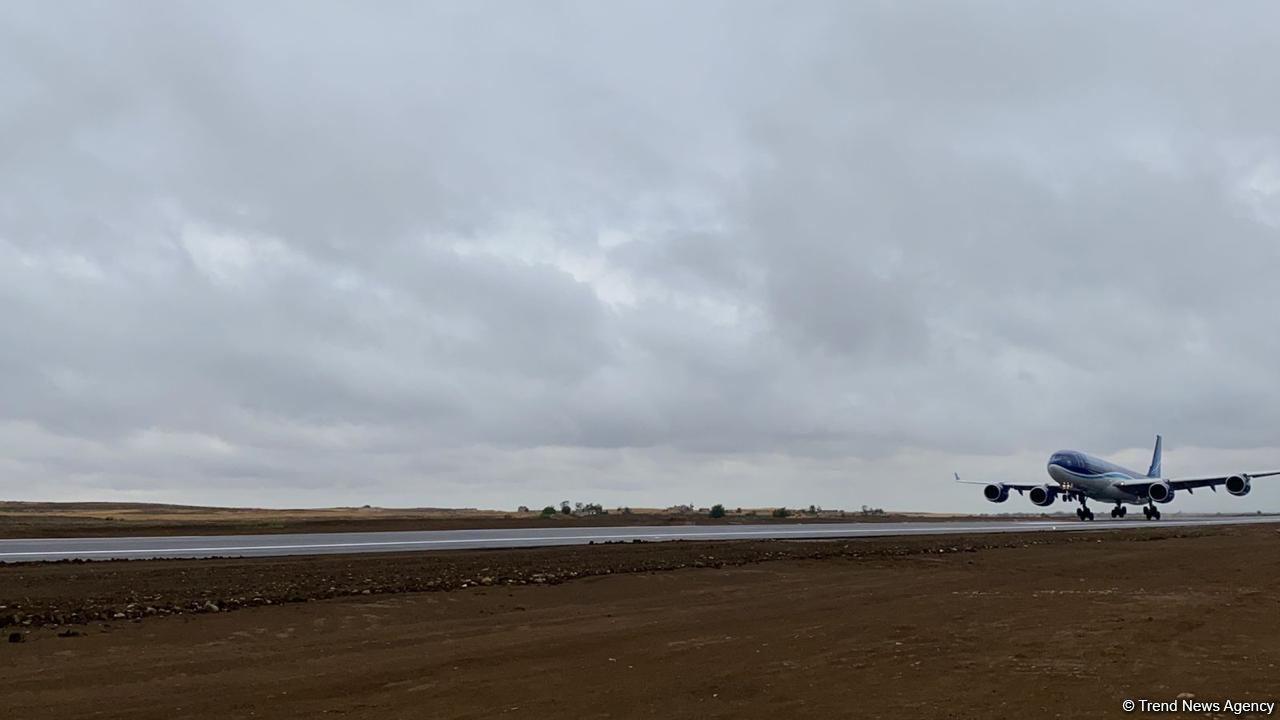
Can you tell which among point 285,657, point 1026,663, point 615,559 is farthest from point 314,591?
point 1026,663

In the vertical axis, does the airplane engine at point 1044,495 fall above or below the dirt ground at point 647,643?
above

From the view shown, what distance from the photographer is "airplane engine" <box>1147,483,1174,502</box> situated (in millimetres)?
75750

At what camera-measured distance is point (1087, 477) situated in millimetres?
77062

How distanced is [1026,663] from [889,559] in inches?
807

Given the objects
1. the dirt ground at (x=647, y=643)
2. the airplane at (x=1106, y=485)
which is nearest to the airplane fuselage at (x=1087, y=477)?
the airplane at (x=1106, y=485)

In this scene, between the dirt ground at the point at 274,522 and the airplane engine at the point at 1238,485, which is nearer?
the dirt ground at the point at 274,522

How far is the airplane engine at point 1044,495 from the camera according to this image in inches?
3155

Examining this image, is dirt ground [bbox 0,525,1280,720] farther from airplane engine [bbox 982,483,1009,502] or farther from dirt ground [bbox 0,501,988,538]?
airplane engine [bbox 982,483,1009,502]

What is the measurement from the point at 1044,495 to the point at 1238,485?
1448 cm

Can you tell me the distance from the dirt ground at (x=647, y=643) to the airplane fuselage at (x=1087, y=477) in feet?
169

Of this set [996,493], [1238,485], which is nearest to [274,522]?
[996,493]

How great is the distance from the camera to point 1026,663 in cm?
1360

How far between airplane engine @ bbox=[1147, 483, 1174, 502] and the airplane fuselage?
1746 mm

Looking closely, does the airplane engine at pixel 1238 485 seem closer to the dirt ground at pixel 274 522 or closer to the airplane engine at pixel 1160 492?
the airplane engine at pixel 1160 492
